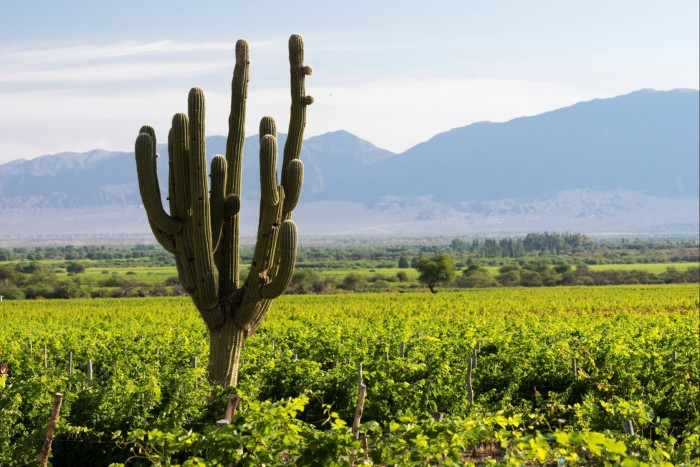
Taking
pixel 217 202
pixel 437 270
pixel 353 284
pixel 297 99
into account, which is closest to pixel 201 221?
pixel 217 202

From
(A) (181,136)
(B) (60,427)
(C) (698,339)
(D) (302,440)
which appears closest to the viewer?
(D) (302,440)

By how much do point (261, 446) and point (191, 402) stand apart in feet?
14.7

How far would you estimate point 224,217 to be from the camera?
1454cm

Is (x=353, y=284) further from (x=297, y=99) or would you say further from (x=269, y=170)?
(x=269, y=170)

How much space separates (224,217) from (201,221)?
3.14 feet

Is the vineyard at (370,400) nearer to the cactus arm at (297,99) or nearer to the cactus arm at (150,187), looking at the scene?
the cactus arm at (150,187)

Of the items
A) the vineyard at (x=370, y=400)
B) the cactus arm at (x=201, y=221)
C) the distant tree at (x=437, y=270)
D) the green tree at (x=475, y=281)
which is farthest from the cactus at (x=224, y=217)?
the green tree at (x=475, y=281)

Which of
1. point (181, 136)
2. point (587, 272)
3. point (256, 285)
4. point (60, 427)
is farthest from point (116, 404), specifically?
point (587, 272)

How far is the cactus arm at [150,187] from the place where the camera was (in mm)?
13602

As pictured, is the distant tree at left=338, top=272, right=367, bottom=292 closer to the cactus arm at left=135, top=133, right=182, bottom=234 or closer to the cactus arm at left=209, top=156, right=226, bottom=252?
the cactus arm at left=209, top=156, right=226, bottom=252

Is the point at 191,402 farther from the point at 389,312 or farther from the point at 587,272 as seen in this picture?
the point at 587,272

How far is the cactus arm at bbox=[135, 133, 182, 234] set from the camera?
13.6 m

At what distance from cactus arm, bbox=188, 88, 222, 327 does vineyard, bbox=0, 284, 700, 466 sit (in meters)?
1.04

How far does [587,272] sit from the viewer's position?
8744 centimetres
